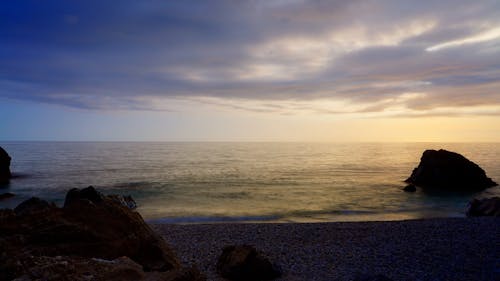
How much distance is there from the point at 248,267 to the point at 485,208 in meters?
21.3

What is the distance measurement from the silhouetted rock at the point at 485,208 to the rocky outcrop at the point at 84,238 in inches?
989

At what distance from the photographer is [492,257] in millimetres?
14266

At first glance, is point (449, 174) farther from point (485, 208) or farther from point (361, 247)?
point (361, 247)

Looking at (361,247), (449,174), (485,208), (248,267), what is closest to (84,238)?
(248,267)

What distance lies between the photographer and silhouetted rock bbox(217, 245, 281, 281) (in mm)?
11672

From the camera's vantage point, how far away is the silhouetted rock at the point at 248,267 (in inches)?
460

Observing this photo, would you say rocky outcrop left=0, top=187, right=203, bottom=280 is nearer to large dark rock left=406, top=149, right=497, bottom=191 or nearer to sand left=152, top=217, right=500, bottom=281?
sand left=152, top=217, right=500, bottom=281

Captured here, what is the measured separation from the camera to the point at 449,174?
46.8 metres

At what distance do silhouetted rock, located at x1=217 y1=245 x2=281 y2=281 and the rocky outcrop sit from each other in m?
5.54

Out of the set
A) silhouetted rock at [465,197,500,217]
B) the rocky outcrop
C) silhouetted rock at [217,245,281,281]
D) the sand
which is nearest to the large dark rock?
silhouetted rock at [465,197,500,217]

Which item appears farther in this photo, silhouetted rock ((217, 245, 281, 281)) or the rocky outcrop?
silhouetted rock ((217, 245, 281, 281))

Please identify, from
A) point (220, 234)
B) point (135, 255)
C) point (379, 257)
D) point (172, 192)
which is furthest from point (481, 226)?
point (172, 192)

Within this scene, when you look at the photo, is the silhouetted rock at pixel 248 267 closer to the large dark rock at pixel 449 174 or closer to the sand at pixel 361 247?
the sand at pixel 361 247

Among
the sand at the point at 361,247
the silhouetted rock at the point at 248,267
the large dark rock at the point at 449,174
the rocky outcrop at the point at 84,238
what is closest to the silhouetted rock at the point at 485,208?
the sand at the point at 361,247
